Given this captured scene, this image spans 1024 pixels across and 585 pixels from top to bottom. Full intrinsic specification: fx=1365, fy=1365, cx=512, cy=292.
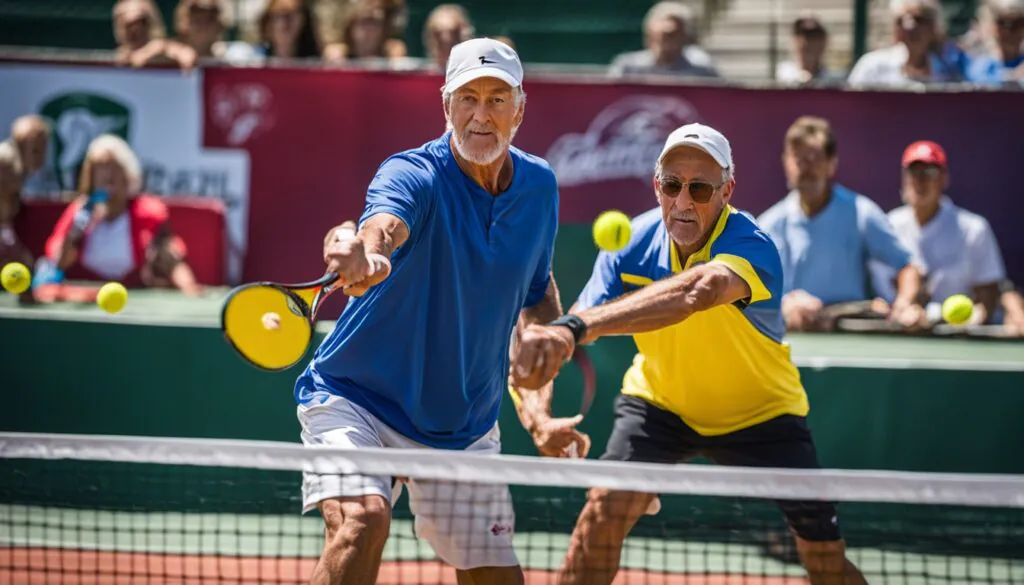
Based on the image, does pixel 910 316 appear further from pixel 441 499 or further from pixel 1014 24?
pixel 441 499

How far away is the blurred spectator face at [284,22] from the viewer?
31.4 ft

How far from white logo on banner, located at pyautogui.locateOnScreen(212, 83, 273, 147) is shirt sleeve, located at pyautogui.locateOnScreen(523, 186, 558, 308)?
4.54 metres

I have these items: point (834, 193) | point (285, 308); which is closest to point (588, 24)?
point (834, 193)

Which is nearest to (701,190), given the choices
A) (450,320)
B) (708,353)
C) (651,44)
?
(708,353)

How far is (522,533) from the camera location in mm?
7188

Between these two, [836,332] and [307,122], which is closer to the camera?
[836,332]

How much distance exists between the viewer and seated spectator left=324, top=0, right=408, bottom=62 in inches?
376

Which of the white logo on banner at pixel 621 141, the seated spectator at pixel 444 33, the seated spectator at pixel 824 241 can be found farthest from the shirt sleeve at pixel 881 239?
the seated spectator at pixel 444 33

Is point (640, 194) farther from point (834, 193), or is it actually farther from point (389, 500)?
point (389, 500)

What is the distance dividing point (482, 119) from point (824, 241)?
3989 mm

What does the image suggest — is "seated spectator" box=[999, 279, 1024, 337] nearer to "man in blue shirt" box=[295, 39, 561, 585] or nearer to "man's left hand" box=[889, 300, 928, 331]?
"man's left hand" box=[889, 300, 928, 331]

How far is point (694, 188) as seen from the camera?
4.56 m

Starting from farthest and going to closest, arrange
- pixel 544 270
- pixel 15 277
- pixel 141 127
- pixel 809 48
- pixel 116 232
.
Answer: pixel 809 48, pixel 141 127, pixel 116 232, pixel 15 277, pixel 544 270

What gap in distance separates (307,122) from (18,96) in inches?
80.8
